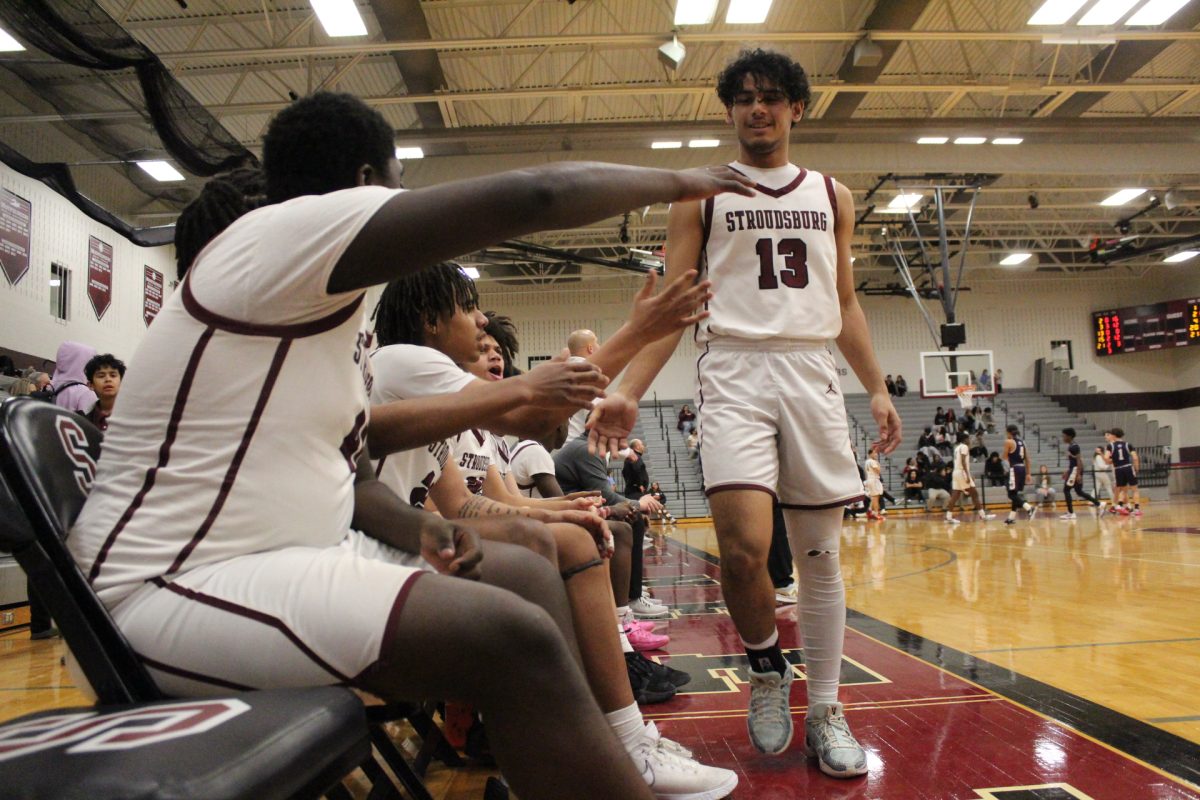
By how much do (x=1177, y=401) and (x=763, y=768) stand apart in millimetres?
27977

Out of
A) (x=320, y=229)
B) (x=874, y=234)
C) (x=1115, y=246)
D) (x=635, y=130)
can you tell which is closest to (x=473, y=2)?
(x=635, y=130)

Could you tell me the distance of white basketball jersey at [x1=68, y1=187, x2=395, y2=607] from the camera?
0.99 meters

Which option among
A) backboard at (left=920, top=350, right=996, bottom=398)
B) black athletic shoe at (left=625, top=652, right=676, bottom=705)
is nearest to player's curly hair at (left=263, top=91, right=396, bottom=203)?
black athletic shoe at (left=625, top=652, right=676, bottom=705)

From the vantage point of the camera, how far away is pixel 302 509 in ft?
3.46

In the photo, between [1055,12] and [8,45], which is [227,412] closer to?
[8,45]

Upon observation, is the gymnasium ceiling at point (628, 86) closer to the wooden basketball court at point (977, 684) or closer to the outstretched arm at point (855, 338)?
the wooden basketball court at point (977, 684)

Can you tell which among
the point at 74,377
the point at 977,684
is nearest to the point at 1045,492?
the point at 977,684

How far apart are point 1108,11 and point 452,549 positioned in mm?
10888

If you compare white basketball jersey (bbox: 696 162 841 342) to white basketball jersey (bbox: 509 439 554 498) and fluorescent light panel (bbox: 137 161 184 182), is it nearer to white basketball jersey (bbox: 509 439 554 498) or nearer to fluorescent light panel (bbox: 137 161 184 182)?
white basketball jersey (bbox: 509 439 554 498)

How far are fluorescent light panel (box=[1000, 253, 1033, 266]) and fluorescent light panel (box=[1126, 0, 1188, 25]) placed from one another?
13.0 m

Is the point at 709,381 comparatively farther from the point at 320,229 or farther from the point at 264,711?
the point at 264,711

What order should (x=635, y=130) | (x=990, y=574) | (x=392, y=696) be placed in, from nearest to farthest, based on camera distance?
(x=392, y=696), (x=990, y=574), (x=635, y=130)

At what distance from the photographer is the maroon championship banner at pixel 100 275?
41.6 feet

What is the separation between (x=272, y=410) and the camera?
Result: 103 cm
